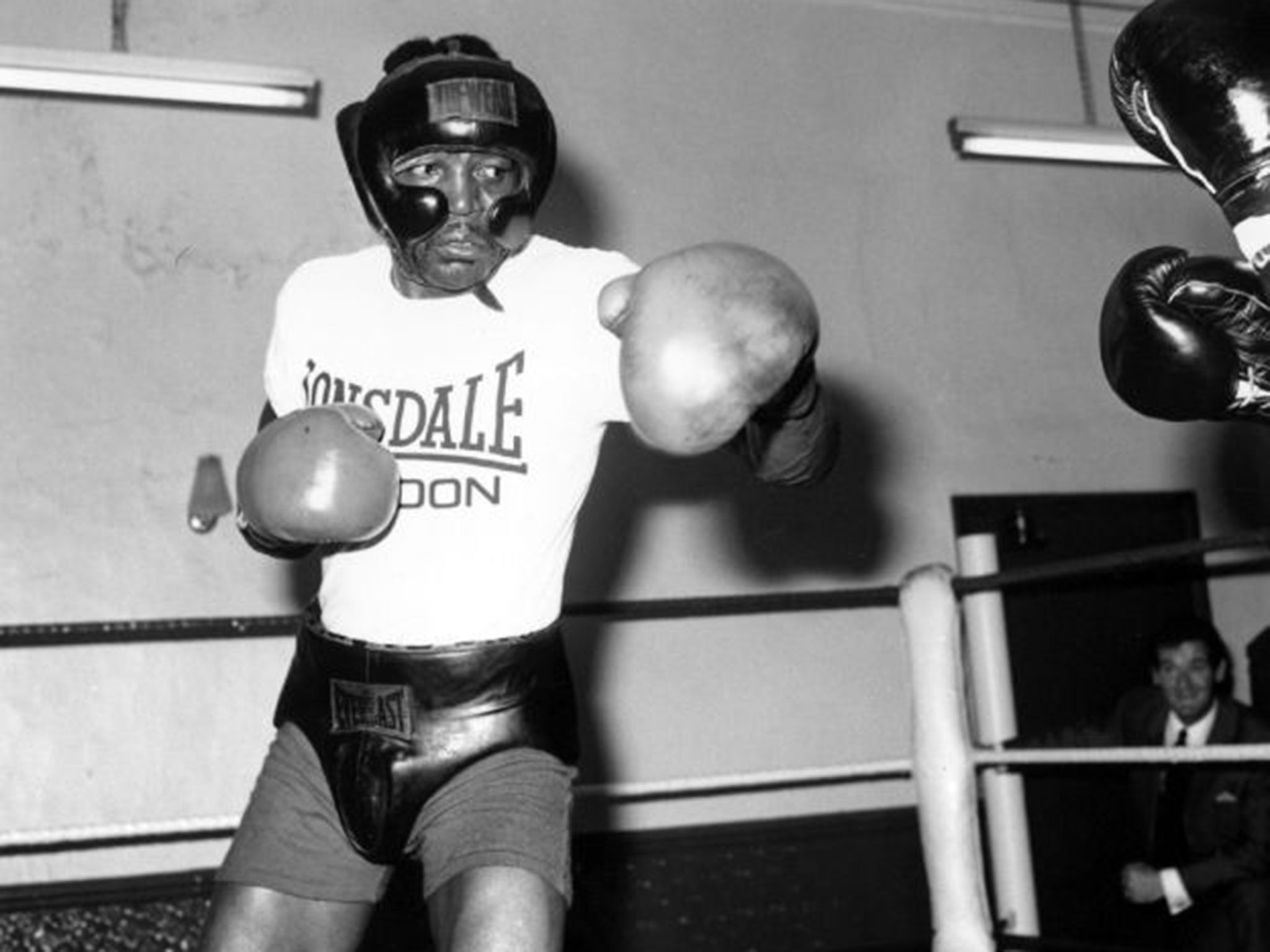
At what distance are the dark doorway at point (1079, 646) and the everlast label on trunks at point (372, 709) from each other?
2865mm

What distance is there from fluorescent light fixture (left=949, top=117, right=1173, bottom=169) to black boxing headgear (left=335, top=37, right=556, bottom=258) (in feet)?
8.04

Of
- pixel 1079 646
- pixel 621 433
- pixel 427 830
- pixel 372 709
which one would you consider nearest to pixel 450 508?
pixel 372 709

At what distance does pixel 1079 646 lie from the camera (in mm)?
4102

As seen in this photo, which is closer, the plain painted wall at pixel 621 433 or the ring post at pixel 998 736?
the ring post at pixel 998 736

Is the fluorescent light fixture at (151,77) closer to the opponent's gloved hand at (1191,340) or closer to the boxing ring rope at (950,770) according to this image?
the boxing ring rope at (950,770)

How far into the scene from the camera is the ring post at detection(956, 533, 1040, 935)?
199 cm

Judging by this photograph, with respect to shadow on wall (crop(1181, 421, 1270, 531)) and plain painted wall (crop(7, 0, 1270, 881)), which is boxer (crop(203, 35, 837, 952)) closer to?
plain painted wall (crop(7, 0, 1270, 881))

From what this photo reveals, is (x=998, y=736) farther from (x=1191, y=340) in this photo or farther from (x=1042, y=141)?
(x=1042, y=141)

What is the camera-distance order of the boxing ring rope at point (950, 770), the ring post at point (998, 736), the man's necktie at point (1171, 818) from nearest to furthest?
the boxing ring rope at point (950, 770) → the ring post at point (998, 736) → the man's necktie at point (1171, 818)

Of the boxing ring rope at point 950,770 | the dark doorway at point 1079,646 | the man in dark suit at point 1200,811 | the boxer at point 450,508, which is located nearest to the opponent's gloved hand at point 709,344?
the boxer at point 450,508

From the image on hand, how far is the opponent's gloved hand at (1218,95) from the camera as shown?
117 centimetres

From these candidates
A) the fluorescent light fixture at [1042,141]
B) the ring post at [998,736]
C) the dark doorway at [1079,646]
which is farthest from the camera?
the dark doorway at [1079,646]

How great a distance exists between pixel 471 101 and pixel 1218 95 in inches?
27.4

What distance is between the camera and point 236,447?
Result: 3316mm
